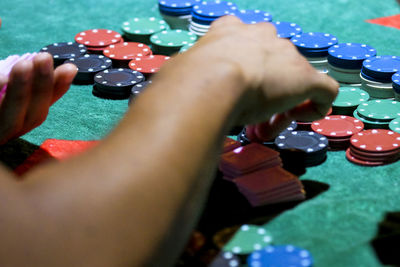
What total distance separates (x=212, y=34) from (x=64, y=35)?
68.5 inches

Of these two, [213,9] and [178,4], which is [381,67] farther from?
[178,4]

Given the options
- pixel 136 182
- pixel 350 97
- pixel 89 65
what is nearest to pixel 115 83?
pixel 89 65

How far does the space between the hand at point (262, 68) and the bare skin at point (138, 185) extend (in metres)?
0.04

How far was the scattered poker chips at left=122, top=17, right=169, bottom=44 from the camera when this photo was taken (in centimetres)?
273

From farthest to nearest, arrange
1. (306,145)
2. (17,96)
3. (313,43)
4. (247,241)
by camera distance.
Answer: (313,43) → (306,145) → (17,96) → (247,241)

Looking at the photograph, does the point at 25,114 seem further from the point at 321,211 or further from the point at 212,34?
the point at 321,211

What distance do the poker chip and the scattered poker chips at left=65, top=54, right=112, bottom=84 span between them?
1.27 meters

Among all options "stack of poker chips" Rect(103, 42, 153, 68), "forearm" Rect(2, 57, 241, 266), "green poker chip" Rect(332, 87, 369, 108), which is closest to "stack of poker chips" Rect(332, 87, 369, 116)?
"green poker chip" Rect(332, 87, 369, 108)

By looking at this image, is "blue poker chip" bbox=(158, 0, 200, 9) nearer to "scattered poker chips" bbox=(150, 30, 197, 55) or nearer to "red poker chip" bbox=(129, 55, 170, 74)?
"scattered poker chips" bbox=(150, 30, 197, 55)

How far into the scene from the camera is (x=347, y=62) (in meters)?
2.22

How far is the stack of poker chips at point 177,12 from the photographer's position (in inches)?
112

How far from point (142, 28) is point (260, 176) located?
1.45 m

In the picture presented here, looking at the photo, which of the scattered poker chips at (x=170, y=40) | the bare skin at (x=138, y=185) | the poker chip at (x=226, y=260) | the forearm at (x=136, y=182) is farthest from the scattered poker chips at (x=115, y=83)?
the forearm at (x=136, y=182)

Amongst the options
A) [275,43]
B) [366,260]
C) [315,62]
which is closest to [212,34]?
[275,43]
